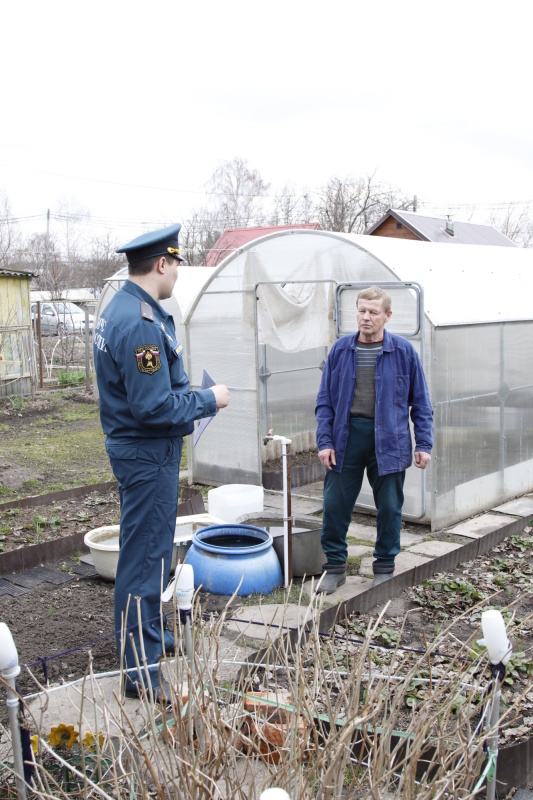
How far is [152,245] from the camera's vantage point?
309 centimetres

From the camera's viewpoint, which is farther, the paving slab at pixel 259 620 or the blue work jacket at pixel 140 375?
the paving slab at pixel 259 620

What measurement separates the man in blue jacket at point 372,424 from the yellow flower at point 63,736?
88.5 inches

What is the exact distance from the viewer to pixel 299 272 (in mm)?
6812

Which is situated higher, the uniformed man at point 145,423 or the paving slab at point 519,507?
the uniformed man at point 145,423

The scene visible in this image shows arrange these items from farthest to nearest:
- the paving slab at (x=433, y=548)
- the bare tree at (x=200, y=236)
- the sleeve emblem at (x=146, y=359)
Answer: the bare tree at (x=200, y=236) → the paving slab at (x=433, y=548) → the sleeve emblem at (x=146, y=359)

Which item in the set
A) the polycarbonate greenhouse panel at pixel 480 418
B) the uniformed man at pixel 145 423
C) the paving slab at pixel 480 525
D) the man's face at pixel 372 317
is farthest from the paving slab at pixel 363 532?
the uniformed man at pixel 145 423

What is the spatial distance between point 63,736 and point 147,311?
1610mm

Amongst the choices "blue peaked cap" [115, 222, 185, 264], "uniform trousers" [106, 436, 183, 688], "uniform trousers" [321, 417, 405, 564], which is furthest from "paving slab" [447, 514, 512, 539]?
"blue peaked cap" [115, 222, 185, 264]

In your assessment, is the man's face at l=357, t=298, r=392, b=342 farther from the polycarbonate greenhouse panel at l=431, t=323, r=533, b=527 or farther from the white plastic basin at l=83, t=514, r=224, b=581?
the white plastic basin at l=83, t=514, r=224, b=581

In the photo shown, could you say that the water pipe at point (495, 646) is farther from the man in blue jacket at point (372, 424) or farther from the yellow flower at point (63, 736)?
the man in blue jacket at point (372, 424)

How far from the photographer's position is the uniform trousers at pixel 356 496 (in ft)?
14.6

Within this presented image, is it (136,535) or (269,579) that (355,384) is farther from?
(136,535)

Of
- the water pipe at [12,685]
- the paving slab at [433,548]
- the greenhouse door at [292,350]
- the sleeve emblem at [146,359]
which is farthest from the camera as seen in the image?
the greenhouse door at [292,350]

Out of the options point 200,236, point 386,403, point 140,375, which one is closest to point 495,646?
point 140,375
